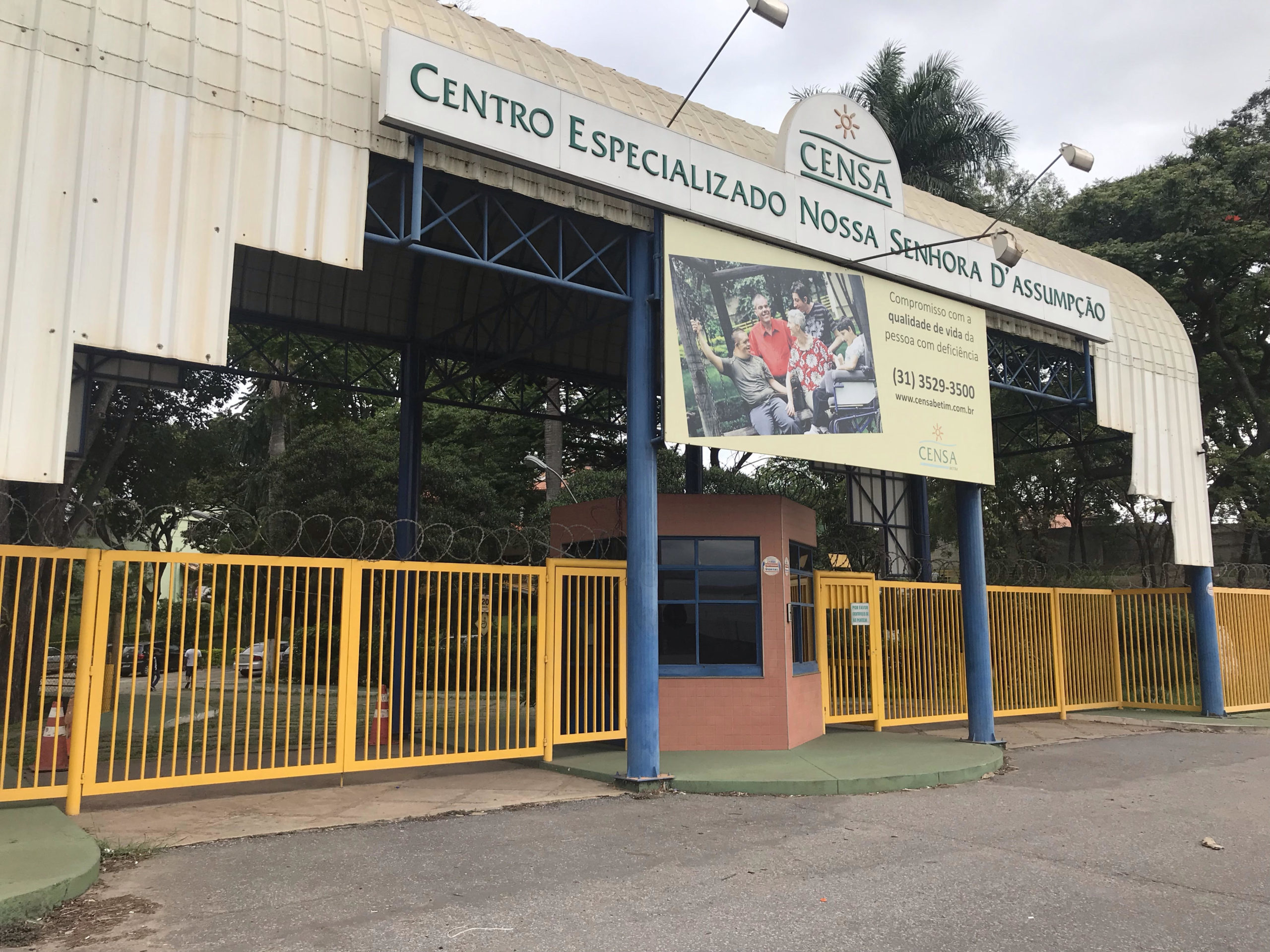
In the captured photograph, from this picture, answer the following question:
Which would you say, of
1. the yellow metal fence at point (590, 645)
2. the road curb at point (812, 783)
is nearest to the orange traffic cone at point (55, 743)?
the yellow metal fence at point (590, 645)

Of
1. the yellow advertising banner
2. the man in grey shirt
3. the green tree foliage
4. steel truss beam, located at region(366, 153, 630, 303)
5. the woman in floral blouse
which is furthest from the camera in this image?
the green tree foliage

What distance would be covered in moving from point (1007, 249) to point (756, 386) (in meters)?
3.35

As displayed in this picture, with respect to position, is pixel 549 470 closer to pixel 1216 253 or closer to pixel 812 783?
pixel 812 783

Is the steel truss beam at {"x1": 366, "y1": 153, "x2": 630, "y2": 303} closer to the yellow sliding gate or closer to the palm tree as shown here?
the yellow sliding gate

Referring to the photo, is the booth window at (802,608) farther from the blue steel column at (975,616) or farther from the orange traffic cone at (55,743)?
the orange traffic cone at (55,743)

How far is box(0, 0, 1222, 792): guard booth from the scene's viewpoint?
22.5ft

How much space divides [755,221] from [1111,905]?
23.1ft

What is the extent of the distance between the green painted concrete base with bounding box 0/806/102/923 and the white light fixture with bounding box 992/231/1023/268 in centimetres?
982

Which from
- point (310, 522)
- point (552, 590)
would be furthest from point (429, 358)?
point (310, 522)

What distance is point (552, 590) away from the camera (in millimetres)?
10055

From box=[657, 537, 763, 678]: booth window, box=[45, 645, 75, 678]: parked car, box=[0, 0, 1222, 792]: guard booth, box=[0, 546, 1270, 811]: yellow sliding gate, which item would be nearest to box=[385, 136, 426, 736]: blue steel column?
box=[0, 0, 1222, 792]: guard booth

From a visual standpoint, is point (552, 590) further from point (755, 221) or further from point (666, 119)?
point (666, 119)

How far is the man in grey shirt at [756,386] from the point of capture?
958cm

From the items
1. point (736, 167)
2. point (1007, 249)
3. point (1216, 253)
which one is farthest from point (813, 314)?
point (1216, 253)
